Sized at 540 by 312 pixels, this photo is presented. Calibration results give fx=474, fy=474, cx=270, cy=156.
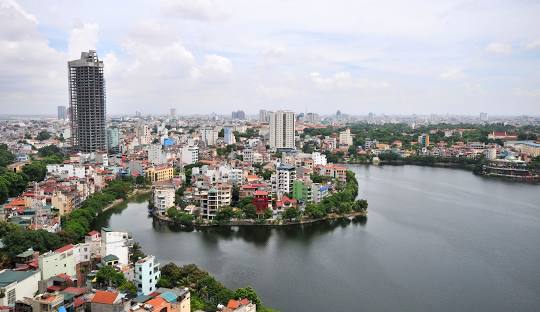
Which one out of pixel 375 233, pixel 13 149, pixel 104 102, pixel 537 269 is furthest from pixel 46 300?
pixel 13 149

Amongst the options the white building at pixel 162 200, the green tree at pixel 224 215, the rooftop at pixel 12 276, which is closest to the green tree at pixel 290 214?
the green tree at pixel 224 215

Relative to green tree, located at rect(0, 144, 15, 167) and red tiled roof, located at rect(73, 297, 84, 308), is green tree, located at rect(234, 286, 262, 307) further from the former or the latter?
green tree, located at rect(0, 144, 15, 167)

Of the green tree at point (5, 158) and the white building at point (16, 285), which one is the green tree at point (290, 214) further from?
the green tree at point (5, 158)

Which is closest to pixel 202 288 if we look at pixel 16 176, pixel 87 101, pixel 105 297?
pixel 105 297

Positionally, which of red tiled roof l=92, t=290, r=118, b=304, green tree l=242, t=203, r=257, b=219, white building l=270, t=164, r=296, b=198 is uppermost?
white building l=270, t=164, r=296, b=198

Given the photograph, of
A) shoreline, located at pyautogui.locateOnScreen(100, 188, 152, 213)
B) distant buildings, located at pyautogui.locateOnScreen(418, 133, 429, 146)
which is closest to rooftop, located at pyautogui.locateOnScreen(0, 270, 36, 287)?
shoreline, located at pyautogui.locateOnScreen(100, 188, 152, 213)

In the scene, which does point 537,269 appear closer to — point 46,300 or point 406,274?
point 406,274
